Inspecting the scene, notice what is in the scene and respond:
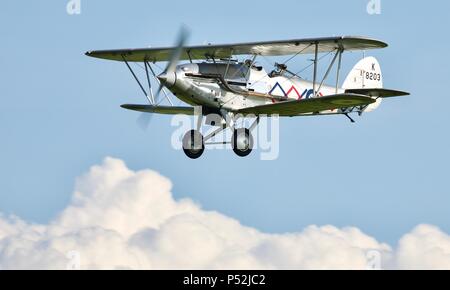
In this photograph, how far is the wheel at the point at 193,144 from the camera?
113 feet

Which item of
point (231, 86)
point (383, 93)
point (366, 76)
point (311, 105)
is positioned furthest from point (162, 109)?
point (366, 76)

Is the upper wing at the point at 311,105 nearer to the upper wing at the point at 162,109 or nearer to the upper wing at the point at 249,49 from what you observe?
the upper wing at the point at 249,49

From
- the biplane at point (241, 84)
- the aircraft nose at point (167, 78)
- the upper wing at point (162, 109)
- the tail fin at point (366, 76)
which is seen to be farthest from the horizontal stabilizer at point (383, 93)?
the aircraft nose at point (167, 78)

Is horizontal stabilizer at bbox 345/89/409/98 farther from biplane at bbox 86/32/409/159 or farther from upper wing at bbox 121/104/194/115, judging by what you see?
upper wing at bbox 121/104/194/115

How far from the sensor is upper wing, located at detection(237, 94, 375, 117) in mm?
32875

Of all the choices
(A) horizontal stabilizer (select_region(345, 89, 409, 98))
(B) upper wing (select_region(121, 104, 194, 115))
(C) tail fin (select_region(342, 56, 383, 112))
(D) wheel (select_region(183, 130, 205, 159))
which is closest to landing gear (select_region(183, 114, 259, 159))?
(D) wheel (select_region(183, 130, 205, 159))

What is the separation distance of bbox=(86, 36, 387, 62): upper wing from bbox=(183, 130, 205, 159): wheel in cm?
229
